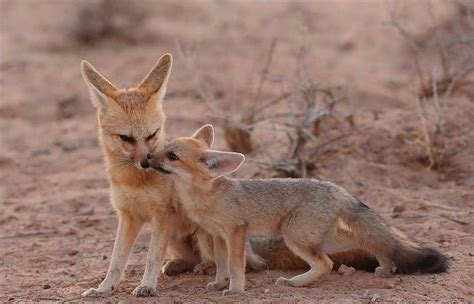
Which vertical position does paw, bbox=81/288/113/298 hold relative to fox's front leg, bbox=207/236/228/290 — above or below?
below

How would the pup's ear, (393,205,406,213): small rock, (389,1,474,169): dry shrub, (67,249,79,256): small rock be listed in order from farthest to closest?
(389,1,474,169): dry shrub < (393,205,406,213): small rock < (67,249,79,256): small rock < the pup's ear

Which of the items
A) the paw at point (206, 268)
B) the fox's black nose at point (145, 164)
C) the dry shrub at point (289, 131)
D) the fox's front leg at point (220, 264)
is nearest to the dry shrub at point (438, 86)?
the dry shrub at point (289, 131)

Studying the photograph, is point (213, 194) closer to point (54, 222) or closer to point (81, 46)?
point (54, 222)

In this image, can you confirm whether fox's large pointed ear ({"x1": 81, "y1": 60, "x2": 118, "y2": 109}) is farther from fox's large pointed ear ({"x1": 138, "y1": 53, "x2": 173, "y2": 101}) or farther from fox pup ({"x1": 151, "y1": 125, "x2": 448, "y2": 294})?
fox pup ({"x1": 151, "y1": 125, "x2": 448, "y2": 294})

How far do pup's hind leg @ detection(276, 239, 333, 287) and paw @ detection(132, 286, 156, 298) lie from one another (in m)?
0.83

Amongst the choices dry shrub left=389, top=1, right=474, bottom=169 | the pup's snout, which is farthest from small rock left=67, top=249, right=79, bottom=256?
dry shrub left=389, top=1, right=474, bottom=169

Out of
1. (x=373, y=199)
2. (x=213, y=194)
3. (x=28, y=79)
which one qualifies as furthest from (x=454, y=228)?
(x=28, y=79)

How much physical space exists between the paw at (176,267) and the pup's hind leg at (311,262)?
0.98 metres

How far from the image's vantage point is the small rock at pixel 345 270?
5899 millimetres

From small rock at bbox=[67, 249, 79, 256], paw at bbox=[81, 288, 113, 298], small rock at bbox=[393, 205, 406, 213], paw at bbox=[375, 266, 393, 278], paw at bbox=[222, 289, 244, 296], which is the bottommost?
small rock at bbox=[67, 249, 79, 256]

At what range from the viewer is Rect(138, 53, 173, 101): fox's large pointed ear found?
6121 mm

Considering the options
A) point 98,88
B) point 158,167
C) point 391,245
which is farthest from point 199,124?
point 391,245

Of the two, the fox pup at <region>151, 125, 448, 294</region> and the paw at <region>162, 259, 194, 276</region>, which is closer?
the fox pup at <region>151, 125, 448, 294</region>

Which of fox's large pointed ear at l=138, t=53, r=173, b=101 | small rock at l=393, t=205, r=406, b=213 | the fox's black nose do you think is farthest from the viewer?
small rock at l=393, t=205, r=406, b=213
